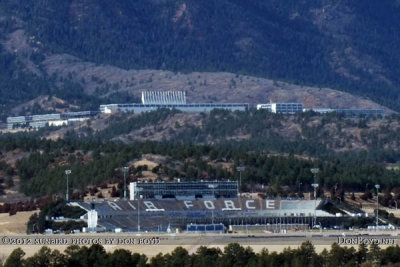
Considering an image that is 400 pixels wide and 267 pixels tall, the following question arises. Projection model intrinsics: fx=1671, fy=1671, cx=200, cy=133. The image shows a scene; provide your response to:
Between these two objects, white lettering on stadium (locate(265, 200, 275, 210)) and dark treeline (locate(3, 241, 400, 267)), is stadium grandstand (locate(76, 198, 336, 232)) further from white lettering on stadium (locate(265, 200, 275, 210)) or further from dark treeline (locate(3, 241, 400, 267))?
dark treeline (locate(3, 241, 400, 267))

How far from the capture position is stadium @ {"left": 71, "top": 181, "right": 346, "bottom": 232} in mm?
177750

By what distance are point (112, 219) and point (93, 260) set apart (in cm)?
5346

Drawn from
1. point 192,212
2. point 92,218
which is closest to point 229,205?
point 192,212

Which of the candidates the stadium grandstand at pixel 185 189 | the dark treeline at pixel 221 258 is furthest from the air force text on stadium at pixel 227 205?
the dark treeline at pixel 221 258

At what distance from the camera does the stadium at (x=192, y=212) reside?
177750 millimetres

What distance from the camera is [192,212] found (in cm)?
18612

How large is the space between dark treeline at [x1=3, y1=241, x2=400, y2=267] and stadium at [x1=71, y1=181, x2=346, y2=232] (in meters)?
45.6

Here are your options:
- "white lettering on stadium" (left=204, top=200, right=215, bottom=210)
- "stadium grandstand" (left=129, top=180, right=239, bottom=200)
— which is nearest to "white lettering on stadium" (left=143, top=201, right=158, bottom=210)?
"stadium grandstand" (left=129, top=180, right=239, bottom=200)

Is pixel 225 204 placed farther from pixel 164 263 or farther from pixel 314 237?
pixel 164 263

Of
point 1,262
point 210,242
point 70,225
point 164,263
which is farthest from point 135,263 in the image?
point 70,225

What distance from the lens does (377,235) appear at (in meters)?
158

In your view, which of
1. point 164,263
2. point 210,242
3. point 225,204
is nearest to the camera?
point 164,263

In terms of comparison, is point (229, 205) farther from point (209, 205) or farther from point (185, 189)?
point (185, 189)

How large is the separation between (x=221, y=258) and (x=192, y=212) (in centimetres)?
6093
